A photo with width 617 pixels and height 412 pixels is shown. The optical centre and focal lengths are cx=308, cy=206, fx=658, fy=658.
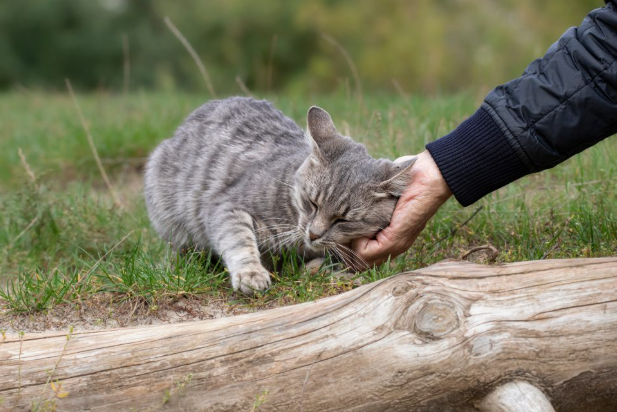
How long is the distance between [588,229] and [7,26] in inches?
913

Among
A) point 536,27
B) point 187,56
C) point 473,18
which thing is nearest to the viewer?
point 536,27

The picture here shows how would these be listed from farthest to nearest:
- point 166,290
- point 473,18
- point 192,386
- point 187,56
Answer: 1. point 187,56
2. point 473,18
3. point 166,290
4. point 192,386

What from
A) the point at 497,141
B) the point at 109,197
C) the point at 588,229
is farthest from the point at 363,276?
the point at 109,197

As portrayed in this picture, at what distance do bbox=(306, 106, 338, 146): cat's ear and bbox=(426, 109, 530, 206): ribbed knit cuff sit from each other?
0.70m

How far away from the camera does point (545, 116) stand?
2531mm

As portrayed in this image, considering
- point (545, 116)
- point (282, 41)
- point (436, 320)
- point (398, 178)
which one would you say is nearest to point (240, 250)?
point (398, 178)

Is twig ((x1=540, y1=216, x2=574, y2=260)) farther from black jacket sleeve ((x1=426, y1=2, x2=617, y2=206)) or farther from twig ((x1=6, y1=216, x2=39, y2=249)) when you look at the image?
twig ((x1=6, y1=216, x2=39, y2=249))

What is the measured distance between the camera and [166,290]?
9.39 feet

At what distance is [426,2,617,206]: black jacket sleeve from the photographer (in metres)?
2.48

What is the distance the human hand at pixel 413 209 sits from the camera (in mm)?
2842

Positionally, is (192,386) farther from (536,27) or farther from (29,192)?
(536,27)

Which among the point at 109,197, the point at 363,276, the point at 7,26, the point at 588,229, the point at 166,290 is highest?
the point at 588,229

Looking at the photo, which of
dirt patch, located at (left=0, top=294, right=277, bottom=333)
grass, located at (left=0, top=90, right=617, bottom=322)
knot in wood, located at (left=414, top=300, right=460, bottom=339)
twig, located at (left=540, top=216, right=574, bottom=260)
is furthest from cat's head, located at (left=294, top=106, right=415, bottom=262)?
knot in wood, located at (left=414, top=300, right=460, bottom=339)

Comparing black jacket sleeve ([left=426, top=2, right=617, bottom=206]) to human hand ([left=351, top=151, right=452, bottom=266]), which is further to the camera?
human hand ([left=351, top=151, right=452, bottom=266])
